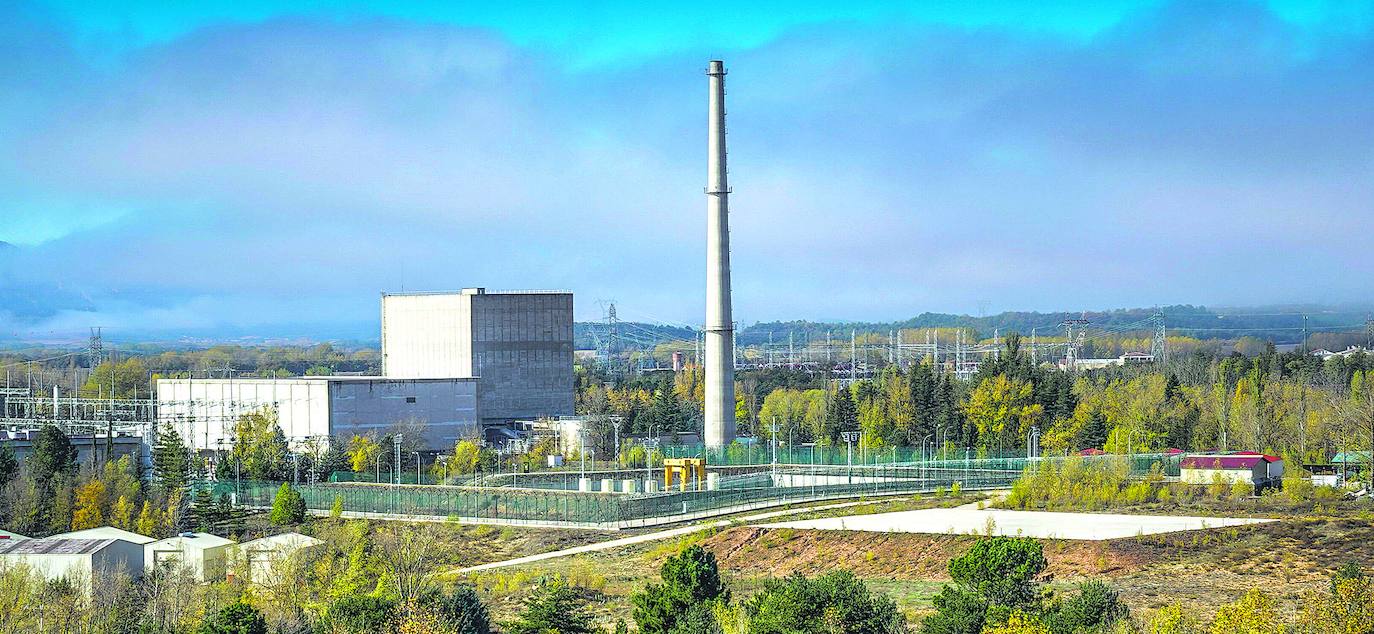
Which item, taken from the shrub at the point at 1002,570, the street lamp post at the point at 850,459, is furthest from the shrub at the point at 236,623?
the street lamp post at the point at 850,459

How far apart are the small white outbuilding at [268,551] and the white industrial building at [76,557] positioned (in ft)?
9.48

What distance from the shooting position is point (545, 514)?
166ft

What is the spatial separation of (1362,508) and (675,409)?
47.3m

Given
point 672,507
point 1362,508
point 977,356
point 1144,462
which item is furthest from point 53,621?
point 977,356

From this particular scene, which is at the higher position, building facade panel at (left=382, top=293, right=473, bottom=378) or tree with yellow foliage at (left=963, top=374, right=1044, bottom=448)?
building facade panel at (left=382, top=293, right=473, bottom=378)

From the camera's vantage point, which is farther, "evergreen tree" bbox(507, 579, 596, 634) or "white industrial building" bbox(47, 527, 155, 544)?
"white industrial building" bbox(47, 527, 155, 544)

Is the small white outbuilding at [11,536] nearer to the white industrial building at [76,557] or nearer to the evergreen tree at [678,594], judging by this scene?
the white industrial building at [76,557]

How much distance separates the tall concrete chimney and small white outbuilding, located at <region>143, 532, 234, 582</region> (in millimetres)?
29416

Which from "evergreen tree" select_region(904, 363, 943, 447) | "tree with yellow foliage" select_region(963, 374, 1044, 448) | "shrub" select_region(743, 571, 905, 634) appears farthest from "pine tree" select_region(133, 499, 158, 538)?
"tree with yellow foliage" select_region(963, 374, 1044, 448)

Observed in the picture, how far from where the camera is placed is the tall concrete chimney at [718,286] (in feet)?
221

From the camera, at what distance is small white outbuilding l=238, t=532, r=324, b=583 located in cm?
3931

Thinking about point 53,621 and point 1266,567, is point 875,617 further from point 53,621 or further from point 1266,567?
point 53,621

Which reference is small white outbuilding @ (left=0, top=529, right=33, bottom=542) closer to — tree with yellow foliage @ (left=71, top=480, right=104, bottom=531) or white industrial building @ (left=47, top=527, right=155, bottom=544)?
white industrial building @ (left=47, top=527, right=155, bottom=544)

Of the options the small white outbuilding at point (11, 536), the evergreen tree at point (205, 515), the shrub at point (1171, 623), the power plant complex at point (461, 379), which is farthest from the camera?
the power plant complex at point (461, 379)
